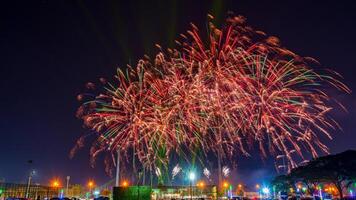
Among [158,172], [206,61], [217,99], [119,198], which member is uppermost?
[206,61]

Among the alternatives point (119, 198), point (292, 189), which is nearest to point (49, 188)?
point (119, 198)

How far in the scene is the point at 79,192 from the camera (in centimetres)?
8606

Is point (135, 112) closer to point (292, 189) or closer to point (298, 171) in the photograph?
point (298, 171)

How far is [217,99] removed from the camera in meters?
31.0

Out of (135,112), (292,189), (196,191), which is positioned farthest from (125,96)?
(292,189)

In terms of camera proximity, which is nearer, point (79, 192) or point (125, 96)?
point (125, 96)

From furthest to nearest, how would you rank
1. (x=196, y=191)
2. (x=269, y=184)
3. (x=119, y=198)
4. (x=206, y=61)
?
(x=269, y=184) < (x=196, y=191) < (x=119, y=198) < (x=206, y=61)

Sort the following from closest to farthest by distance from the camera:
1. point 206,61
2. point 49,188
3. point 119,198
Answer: point 206,61
point 119,198
point 49,188

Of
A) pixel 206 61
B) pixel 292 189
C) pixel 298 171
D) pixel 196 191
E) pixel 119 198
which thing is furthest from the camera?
pixel 292 189

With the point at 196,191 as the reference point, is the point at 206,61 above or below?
above

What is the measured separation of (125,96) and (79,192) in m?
59.8

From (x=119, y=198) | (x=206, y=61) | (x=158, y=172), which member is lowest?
(x=119, y=198)

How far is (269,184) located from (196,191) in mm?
40233

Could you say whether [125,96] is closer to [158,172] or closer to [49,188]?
[158,172]
